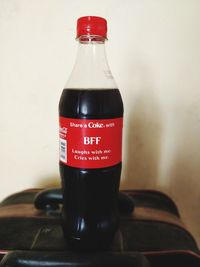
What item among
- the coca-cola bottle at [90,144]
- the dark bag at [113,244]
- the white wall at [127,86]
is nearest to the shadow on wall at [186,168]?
the white wall at [127,86]

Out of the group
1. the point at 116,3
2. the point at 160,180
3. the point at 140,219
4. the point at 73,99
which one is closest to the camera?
→ the point at 73,99

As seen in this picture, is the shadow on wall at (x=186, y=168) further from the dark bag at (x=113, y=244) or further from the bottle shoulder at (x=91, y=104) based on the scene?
the bottle shoulder at (x=91, y=104)

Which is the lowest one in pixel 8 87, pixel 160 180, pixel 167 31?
pixel 160 180

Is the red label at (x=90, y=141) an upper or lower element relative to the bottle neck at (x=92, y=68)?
lower

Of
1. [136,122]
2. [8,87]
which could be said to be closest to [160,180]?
[136,122]

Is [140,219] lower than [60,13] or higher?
lower

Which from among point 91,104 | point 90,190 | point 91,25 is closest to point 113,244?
point 90,190

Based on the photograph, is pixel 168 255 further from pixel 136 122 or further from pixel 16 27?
pixel 16 27
